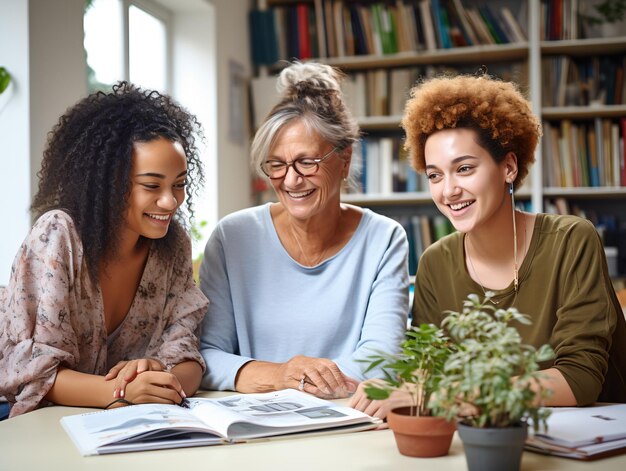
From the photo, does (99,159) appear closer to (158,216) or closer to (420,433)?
(158,216)

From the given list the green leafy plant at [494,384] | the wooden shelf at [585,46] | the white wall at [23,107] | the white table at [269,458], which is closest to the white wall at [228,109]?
the white wall at [23,107]

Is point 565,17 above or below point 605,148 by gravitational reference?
above

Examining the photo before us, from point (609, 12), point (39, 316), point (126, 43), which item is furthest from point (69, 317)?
point (609, 12)

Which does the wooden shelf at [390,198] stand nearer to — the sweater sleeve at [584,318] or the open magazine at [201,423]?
the sweater sleeve at [584,318]

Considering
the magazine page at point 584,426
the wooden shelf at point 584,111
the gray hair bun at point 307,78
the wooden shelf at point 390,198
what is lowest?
the magazine page at point 584,426

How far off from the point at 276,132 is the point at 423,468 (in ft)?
3.57

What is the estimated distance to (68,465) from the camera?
3.40ft

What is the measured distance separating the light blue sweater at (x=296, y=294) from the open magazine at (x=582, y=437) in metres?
0.61

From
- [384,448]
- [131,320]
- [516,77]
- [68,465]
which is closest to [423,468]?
[384,448]

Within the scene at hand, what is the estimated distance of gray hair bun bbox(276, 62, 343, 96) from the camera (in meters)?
1.94

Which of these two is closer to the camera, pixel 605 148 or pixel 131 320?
pixel 131 320

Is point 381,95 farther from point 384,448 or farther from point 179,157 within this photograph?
point 384,448

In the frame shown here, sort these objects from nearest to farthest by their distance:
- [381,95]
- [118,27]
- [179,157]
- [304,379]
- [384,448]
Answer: [384,448]
[304,379]
[179,157]
[118,27]
[381,95]

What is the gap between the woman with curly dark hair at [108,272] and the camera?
4.64ft
